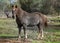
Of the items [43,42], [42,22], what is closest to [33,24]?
[42,22]

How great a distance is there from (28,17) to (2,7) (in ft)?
204

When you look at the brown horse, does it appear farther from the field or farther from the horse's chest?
the field

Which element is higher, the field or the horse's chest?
the horse's chest

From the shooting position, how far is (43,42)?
55.1 feet

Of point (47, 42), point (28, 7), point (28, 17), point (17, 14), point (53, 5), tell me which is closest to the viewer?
point (47, 42)

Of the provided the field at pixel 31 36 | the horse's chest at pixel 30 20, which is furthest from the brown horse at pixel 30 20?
the field at pixel 31 36

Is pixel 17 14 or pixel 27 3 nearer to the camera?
pixel 17 14

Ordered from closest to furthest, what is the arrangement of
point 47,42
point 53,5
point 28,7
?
point 47,42 → point 28,7 → point 53,5

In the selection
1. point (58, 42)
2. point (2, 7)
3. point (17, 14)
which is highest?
point (17, 14)

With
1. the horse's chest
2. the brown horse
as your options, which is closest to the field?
the brown horse

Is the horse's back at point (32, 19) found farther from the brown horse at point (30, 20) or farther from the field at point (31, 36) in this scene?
the field at point (31, 36)

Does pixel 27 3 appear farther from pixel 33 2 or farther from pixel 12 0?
pixel 12 0

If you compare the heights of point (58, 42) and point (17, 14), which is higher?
point (17, 14)

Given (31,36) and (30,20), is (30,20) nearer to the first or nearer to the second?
(30,20)
